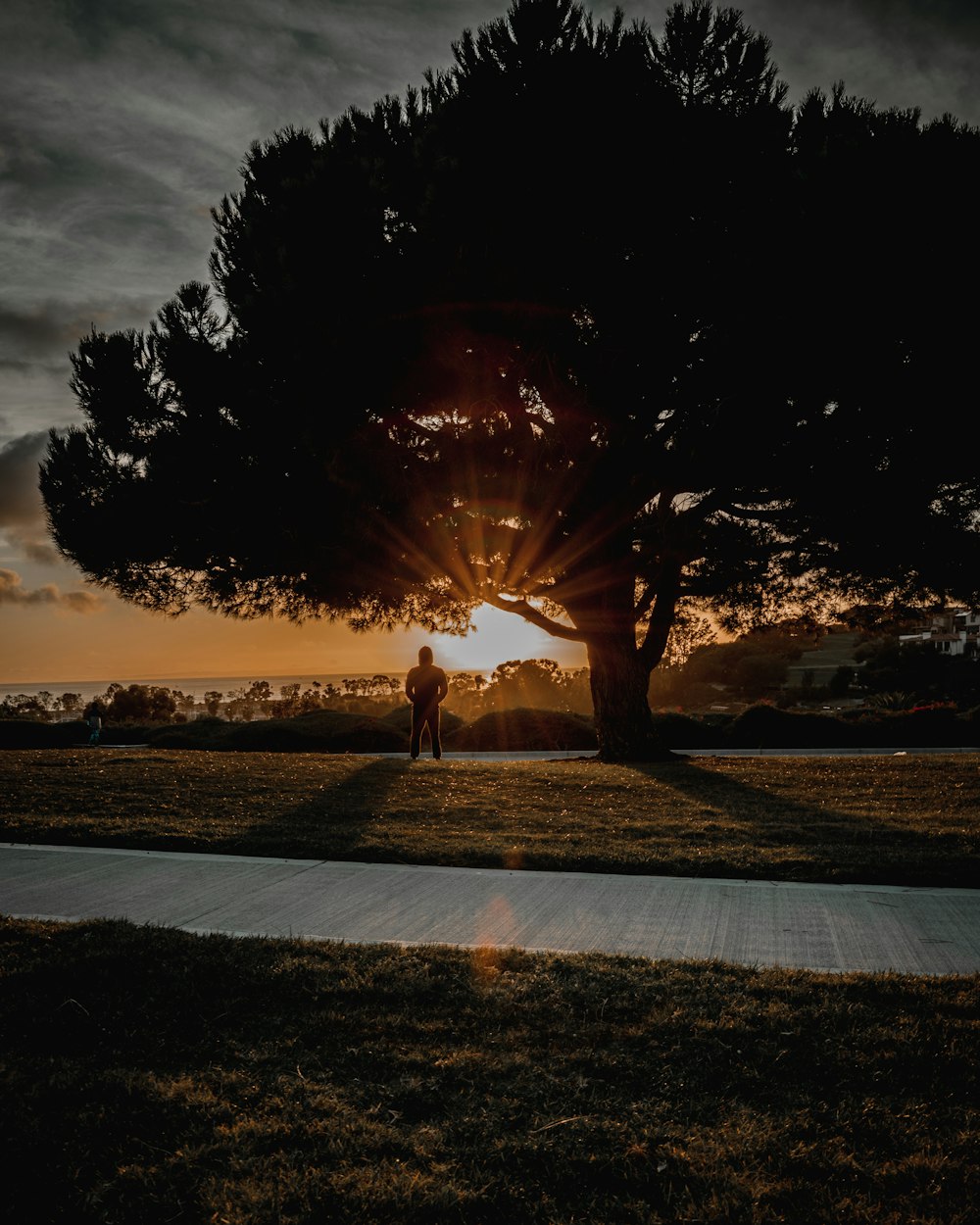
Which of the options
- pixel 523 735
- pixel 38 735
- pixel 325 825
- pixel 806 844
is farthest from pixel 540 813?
pixel 38 735

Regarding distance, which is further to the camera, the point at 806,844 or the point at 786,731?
the point at 786,731

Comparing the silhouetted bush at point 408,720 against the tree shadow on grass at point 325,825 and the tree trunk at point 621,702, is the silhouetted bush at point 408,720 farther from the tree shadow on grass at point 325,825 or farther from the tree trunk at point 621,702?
the tree shadow on grass at point 325,825

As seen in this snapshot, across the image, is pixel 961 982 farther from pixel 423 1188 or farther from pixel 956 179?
pixel 956 179

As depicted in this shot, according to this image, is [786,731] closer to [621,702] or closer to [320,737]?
[621,702]

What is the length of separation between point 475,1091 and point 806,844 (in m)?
4.60

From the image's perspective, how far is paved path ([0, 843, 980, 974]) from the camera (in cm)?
459

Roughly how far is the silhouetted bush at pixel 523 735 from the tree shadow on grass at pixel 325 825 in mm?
8441

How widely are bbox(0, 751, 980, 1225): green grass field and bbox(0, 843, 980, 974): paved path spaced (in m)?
0.42

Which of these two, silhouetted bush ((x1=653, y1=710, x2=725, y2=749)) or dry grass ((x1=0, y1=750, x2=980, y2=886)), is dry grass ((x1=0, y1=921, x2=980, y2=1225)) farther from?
silhouetted bush ((x1=653, y1=710, x2=725, y2=749))

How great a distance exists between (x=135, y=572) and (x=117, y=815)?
7.55m

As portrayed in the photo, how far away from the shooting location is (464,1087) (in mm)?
3096

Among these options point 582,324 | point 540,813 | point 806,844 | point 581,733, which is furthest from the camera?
point 581,733

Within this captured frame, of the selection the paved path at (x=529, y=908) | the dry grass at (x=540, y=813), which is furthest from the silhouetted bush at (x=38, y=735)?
the paved path at (x=529, y=908)

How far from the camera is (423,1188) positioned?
251 centimetres
